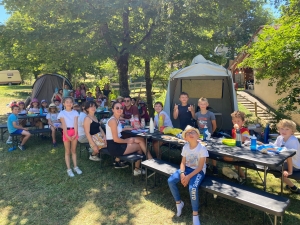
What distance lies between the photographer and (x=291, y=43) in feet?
21.5

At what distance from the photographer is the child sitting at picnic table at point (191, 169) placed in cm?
343

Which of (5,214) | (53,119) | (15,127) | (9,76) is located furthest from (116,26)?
(9,76)

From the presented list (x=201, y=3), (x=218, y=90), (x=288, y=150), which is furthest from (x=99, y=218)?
(x=201, y=3)

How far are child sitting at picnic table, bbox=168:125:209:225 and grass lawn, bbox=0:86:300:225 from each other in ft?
1.15

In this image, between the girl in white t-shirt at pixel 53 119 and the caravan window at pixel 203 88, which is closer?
the girl in white t-shirt at pixel 53 119

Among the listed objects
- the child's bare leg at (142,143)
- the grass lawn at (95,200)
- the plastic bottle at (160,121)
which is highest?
the plastic bottle at (160,121)

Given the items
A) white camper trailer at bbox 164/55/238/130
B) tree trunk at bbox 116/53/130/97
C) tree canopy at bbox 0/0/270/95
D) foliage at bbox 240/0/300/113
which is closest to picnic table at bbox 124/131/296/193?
white camper trailer at bbox 164/55/238/130

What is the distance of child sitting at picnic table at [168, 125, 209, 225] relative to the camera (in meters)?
3.43

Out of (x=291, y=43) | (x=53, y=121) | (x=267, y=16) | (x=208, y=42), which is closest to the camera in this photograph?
(x=291, y=43)

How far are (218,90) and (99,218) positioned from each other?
558cm

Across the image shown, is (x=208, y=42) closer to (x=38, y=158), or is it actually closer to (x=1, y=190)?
(x=38, y=158)

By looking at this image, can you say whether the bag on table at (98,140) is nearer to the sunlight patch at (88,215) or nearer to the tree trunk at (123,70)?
the sunlight patch at (88,215)

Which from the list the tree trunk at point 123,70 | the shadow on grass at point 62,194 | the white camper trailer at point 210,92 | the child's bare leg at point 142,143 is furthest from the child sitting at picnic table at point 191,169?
the tree trunk at point 123,70

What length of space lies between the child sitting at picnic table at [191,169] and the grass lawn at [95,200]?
35 centimetres
